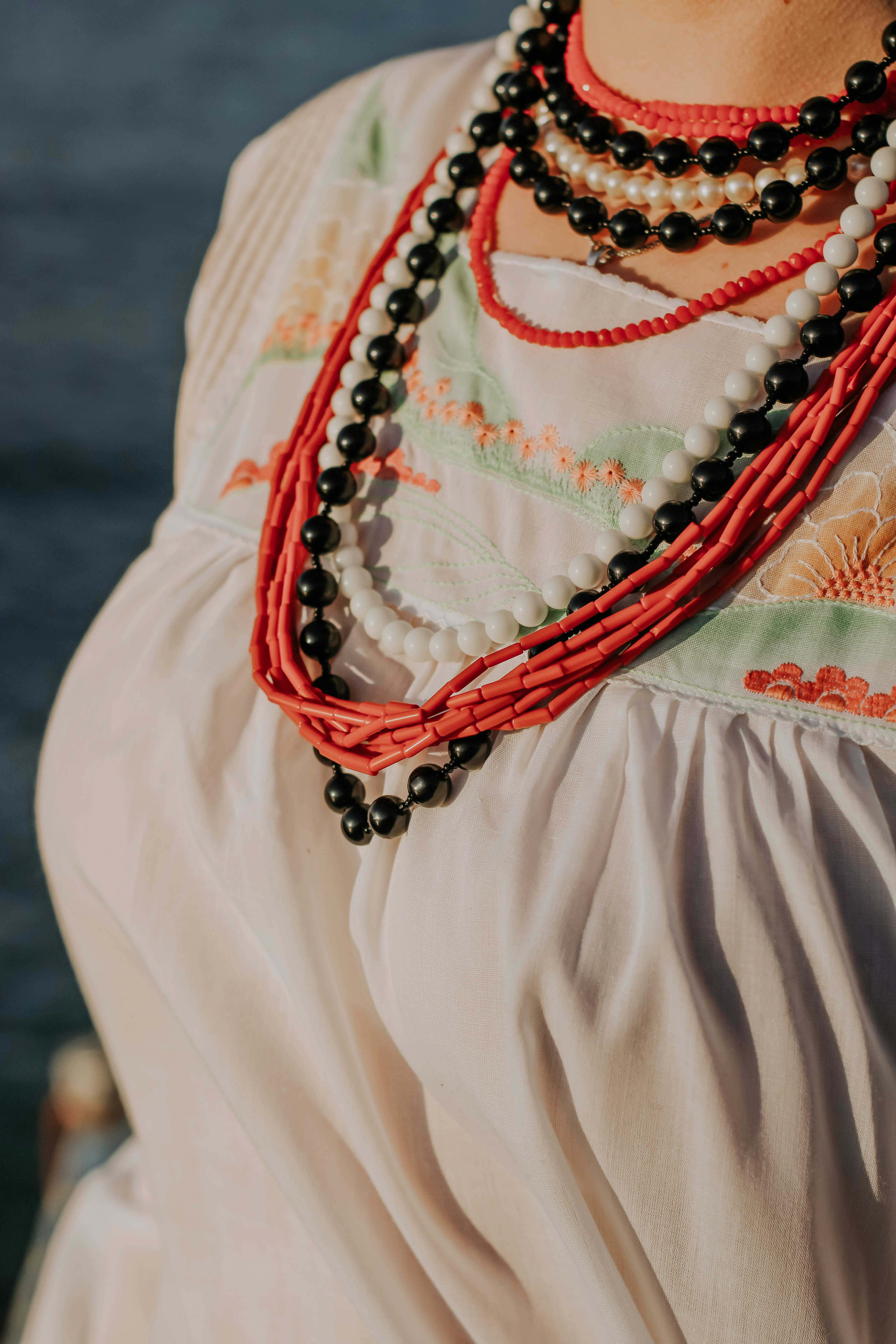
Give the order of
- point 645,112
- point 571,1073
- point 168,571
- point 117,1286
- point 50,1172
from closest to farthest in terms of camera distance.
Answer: point 571,1073, point 645,112, point 168,571, point 117,1286, point 50,1172

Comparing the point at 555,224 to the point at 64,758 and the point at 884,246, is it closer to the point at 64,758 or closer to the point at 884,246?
the point at 884,246

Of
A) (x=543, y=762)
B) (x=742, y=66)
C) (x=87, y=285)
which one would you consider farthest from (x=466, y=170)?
(x=87, y=285)

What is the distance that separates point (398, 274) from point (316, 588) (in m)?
0.30

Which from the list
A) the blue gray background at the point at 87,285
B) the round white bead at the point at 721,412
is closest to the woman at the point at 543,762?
the round white bead at the point at 721,412

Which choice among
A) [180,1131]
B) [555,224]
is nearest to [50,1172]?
[180,1131]

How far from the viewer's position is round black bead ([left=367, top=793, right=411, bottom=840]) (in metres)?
0.72

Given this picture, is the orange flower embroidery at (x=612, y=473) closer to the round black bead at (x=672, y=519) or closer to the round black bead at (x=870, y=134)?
the round black bead at (x=672, y=519)

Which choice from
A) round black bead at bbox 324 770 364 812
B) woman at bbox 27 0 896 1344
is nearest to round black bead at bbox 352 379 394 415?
woman at bbox 27 0 896 1344

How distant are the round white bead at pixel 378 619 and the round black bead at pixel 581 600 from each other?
14 cm

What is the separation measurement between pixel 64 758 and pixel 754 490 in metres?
0.60

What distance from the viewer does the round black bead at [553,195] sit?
863 mm

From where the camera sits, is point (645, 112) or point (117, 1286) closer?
point (645, 112)

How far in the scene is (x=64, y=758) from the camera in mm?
898

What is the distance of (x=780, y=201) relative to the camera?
76cm
